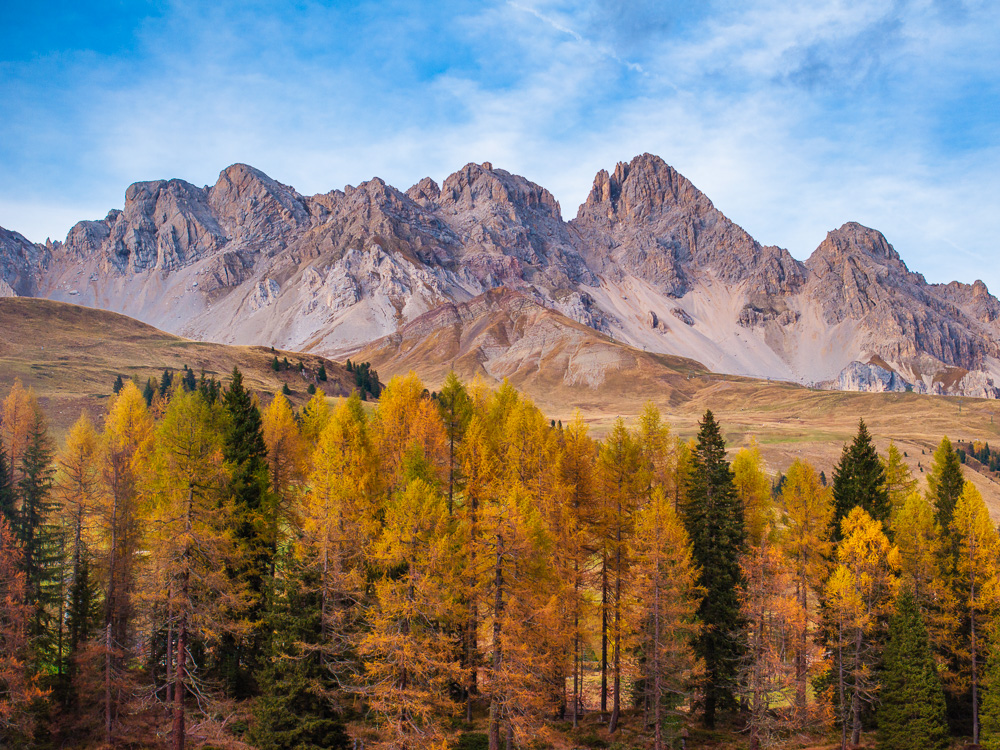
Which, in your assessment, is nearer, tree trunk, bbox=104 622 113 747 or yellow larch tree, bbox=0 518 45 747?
yellow larch tree, bbox=0 518 45 747

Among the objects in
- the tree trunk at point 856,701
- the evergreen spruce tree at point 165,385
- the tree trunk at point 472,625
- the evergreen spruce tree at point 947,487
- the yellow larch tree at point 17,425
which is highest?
the evergreen spruce tree at point 165,385

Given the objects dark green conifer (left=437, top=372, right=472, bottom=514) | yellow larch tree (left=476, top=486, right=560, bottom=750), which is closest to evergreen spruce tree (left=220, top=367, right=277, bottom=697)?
dark green conifer (left=437, top=372, right=472, bottom=514)

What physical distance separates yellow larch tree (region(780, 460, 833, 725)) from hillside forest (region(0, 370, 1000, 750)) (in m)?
0.23

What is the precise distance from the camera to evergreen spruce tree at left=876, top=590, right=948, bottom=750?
34.6m

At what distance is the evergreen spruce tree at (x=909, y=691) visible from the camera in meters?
34.6

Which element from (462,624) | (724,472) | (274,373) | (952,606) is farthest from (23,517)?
(274,373)

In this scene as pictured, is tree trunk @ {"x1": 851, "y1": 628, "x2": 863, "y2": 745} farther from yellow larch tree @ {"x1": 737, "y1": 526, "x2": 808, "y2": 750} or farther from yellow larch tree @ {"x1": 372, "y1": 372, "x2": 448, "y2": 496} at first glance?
yellow larch tree @ {"x1": 372, "y1": 372, "x2": 448, "y2": 496}

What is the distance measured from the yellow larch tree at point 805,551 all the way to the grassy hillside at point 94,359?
9266cm

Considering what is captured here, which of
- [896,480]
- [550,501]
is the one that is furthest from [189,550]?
[896,480]

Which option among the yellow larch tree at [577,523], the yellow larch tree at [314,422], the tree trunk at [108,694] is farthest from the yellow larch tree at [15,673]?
the yellow larch tree at [577,523]

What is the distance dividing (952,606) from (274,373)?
145 metres

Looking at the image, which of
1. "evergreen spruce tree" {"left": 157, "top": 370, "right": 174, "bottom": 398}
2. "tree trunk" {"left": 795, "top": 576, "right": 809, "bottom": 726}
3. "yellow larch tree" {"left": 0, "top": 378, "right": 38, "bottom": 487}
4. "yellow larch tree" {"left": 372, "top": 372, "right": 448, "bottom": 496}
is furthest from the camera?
"evergreen spruce tree" {"left": 157, "top": 370, "right": 174, "bottom": 398}

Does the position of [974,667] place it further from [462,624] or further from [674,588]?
[462,624]

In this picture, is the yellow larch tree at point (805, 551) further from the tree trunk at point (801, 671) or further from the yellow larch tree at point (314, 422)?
the yellow larch tree at point (314, 422)
